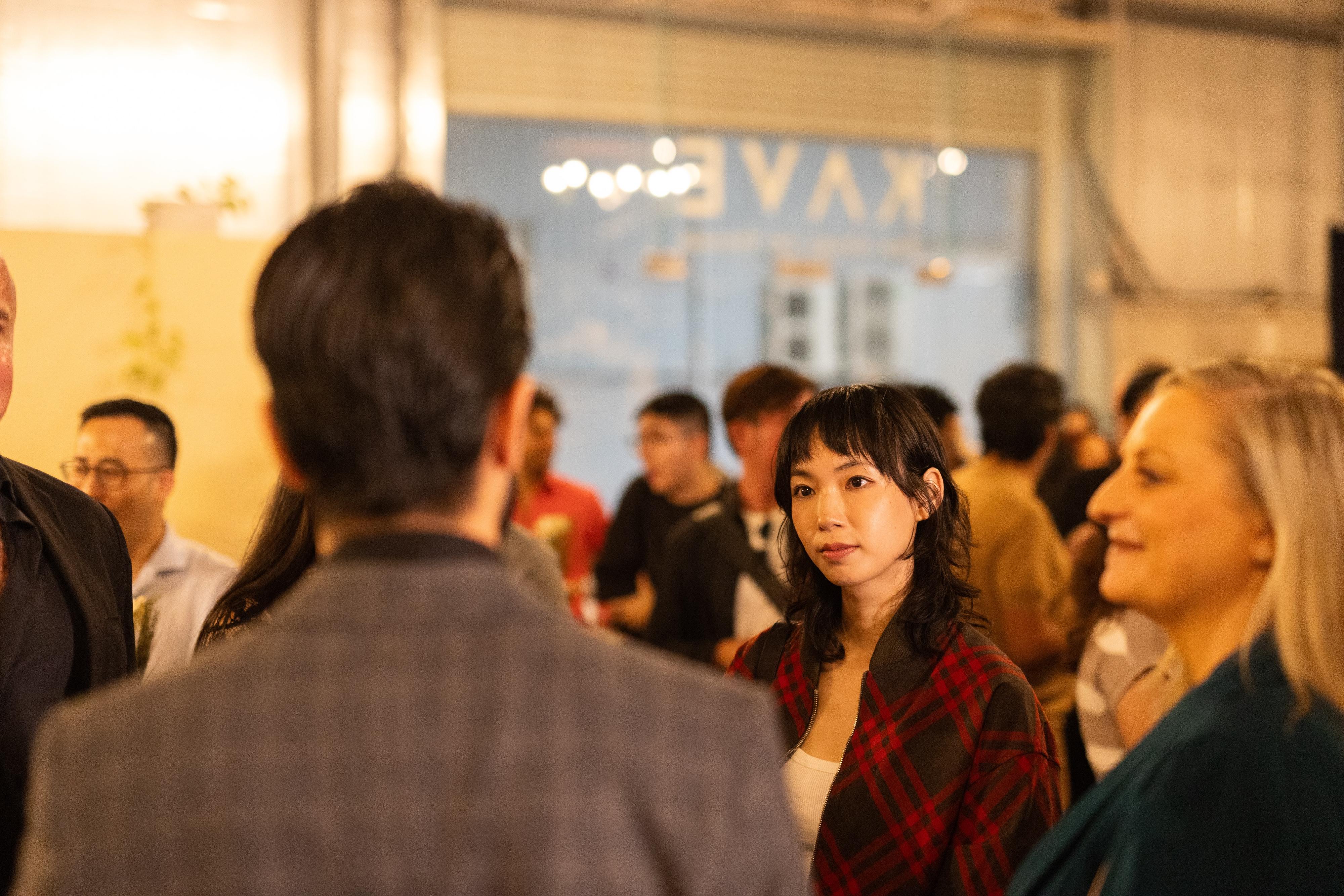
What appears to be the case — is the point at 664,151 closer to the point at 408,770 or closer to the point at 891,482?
the point at 891,482

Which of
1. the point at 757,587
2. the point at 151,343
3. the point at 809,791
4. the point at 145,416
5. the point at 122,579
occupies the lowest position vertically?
the point at 809,791

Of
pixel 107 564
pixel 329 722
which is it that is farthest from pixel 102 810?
pixel 107 564

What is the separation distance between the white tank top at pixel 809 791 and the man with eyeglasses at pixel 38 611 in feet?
3.52

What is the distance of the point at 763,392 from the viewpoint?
3607 mm

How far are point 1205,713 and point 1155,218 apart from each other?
767 centimetres

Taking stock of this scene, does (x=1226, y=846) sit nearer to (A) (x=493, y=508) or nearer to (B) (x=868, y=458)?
(A) (x=493, y=508)

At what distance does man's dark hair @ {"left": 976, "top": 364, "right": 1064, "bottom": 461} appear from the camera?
3.73 metres

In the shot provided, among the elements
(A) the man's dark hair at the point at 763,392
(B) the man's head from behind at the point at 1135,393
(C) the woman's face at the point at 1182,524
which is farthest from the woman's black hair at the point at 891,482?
(B) the man's head from behind at the point at 1135,393

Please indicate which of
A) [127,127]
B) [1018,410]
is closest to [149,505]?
[1018,410]

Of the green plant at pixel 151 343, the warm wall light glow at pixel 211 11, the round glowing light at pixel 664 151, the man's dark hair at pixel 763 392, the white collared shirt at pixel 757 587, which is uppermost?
the warm wall light glow at pixel 211 11

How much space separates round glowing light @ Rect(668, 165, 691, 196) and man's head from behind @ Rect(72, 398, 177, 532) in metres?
4.91

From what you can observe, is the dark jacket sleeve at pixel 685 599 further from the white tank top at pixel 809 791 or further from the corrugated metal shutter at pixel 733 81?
the corrugated metal shutter at pixel 733 81

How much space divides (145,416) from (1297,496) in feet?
8.04

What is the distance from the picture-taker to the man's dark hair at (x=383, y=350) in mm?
853
